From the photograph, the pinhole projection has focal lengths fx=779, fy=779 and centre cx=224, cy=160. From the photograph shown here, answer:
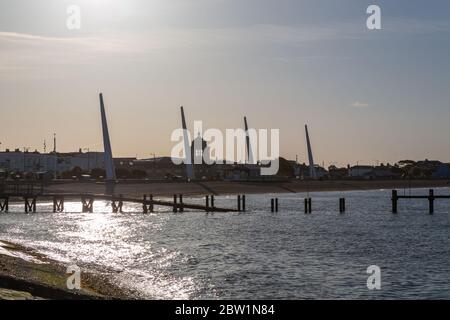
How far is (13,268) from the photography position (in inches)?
949

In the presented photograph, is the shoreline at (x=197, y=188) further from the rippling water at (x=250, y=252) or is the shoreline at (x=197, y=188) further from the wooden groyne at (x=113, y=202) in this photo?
the rippling water at (x=250, y=252)

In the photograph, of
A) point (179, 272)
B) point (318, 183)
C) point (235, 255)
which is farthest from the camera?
point (318, 183)

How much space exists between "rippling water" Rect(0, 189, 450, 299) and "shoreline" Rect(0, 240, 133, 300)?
125 cm

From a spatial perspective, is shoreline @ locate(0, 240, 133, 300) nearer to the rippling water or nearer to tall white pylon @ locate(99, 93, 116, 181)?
the rippling water

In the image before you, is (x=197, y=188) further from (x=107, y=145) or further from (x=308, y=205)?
(x=308, y=205)

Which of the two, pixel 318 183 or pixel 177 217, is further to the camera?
pixel 318 183

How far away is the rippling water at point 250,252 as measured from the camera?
2703 centimetres

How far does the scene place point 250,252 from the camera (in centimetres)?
3928

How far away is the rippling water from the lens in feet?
88.7

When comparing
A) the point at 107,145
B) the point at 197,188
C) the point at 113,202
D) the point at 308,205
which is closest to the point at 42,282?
the point at 113,202

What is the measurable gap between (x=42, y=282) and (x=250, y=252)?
18712 millimetres
